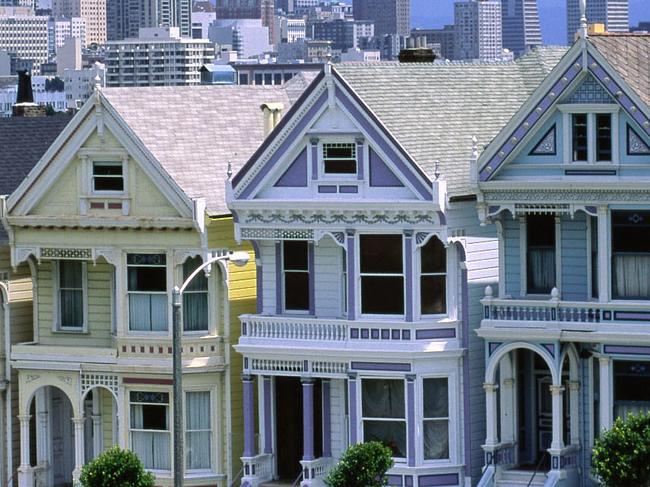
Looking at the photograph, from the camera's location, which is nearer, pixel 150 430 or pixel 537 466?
pixel 537 466

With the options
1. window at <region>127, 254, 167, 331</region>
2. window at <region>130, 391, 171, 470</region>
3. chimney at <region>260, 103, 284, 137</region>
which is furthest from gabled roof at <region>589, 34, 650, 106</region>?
window at <region>130, 391, 171, 470</region>

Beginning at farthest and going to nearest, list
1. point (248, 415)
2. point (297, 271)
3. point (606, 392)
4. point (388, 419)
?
point (297, 271), point (248, 415), point (388, 419), point (606, 392)

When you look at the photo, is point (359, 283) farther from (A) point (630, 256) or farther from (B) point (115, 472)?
(B) point (115, 472)

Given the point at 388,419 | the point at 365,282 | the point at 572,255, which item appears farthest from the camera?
the point at 365,282

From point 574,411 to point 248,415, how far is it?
5.79 meters

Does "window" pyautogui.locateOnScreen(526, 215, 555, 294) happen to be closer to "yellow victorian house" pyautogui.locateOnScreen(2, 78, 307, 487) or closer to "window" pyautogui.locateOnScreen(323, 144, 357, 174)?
"window" pyautogui.locateOnScreen(323, 144, 357, 174)

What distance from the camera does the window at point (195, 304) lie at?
46000 mm

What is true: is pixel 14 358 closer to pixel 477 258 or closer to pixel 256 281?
pixel 256 281

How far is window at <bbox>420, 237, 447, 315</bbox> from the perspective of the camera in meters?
43.2

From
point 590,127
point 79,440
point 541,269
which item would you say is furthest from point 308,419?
point 590,127

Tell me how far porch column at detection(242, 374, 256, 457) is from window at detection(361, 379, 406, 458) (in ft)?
6.84

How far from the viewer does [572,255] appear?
42438 mm

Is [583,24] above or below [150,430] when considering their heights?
above

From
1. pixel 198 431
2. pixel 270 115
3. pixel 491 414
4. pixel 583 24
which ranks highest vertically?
pixel 583 24
